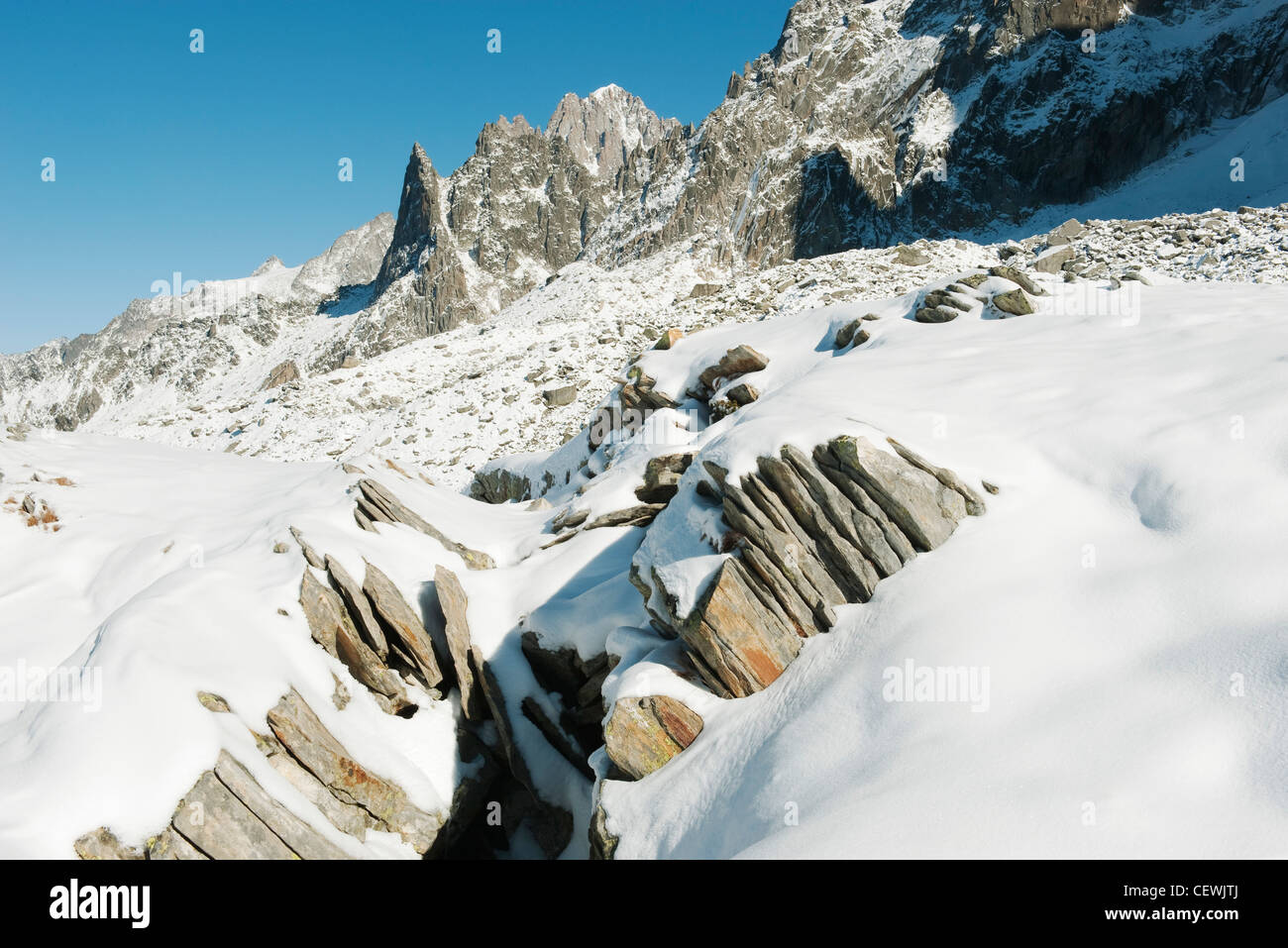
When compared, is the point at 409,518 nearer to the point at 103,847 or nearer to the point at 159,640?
the point at 159,640

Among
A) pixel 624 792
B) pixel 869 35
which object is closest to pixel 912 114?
pixel 869 35

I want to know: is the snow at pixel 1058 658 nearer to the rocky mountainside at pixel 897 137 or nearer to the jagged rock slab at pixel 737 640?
the jagged rock slab at pixel 737 640

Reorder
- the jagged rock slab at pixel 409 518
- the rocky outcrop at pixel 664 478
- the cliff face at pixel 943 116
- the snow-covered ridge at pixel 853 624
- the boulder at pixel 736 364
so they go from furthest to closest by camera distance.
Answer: the cliff face at pixel 943 116 < the boulder at pixel 736 364 < the rocky outcrop at pixel 664 478 < the jagged rock slab at pixel 409 518 < the snow-covered ridge at pixel 853 624

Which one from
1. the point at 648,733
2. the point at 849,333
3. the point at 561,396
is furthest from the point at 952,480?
the point at 561,396

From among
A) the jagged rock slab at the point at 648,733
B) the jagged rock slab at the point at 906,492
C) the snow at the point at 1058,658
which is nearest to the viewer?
the snow at the point at 1058,658

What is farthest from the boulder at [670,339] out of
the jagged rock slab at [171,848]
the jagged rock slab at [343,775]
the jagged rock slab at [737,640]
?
the jagged rock slab at [171,848]

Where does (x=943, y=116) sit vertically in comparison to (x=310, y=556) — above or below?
above

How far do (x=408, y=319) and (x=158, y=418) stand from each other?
87.3 m

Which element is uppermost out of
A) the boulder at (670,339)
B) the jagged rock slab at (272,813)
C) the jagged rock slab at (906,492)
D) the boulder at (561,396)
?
the boulder at (670,339)

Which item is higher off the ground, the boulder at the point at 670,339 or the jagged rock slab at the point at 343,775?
the boulder at the point at 670,339

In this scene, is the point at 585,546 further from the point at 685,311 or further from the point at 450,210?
the point at 450,210

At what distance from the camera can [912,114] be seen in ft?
278

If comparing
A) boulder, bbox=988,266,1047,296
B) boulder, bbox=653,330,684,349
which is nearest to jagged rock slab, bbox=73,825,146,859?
boulder, bbox=653,330,684,349
